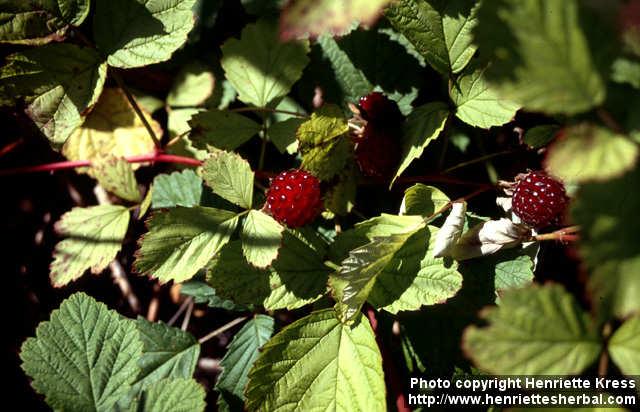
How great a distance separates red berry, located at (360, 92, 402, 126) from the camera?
4.98 feet

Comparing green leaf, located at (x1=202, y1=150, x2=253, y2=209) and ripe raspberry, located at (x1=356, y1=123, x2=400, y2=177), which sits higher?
green leaf, located at (x1=202, y1=150, x2=253, y2=209)

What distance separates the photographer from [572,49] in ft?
2.60

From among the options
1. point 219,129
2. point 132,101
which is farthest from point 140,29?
point 219,129

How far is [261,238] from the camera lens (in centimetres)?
134

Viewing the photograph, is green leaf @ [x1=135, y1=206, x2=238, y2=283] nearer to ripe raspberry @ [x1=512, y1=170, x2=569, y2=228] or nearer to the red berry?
the red berry

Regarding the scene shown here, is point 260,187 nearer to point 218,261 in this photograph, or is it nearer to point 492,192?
point 218,261

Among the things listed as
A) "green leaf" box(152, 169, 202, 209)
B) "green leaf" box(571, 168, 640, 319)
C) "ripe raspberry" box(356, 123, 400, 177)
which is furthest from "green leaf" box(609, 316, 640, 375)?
"green leaf" box(152, 169, 202, 209)

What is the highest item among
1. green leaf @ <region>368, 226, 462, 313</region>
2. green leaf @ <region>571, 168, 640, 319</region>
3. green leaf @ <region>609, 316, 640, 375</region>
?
green leaf @ <region>571, 168, 640, 319</region>

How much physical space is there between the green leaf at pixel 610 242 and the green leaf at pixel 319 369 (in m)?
0.62

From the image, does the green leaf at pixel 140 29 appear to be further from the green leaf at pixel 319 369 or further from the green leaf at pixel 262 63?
the green leaf at pixel 319 369

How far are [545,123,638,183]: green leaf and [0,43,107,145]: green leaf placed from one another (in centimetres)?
116

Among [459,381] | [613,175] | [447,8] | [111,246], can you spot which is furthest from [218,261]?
[613,175]

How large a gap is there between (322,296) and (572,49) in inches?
33.3

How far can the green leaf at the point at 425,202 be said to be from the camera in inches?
55.0
